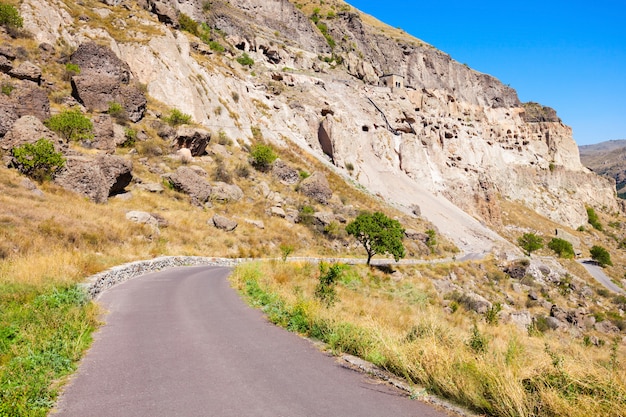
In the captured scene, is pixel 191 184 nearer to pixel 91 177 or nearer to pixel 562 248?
pixel 91 177

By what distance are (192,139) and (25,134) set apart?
16568 mm

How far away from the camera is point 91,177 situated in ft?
80.3

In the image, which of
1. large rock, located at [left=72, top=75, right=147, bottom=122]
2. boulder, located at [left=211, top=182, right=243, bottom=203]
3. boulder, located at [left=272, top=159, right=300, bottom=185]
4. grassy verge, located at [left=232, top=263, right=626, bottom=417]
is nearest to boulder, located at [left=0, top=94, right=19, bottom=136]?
large rock, located at [left=72, top=75, right=147, bottom=122]

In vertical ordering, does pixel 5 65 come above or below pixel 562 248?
above

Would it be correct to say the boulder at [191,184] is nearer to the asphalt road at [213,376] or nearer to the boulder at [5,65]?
the boulder at [5,65]

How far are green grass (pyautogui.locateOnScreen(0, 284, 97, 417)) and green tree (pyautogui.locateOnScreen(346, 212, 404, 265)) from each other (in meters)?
26.0

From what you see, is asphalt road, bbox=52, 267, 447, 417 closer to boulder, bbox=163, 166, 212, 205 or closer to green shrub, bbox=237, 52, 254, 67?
boulder, bbox=163, 166, 212, 205

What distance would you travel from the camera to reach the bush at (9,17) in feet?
119

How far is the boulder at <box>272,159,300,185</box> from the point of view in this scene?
4543cm

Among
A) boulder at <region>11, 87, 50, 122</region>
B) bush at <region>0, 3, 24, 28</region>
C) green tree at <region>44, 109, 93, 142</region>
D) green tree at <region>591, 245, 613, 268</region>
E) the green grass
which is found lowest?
green tree at <region>591, 245, 613, 268</region>

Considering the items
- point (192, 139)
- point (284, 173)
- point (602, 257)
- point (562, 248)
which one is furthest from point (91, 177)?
point (602, 257)

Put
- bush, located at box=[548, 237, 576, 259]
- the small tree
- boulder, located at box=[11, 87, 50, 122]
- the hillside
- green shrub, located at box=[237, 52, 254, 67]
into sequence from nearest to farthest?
the hillside
boulder, located at box=[11, 87, 50, 122]
the small tree
bush, located at box=[548, 237, 576, 259]
green shrub, located at box=[237, 52, 254, 67]

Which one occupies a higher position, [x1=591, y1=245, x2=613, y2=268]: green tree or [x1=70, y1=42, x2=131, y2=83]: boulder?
[x1=70, y1=42, x2=131, y2=83]: boulder

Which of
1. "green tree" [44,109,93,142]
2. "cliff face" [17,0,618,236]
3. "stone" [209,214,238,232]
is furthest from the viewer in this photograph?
"cliff face" [17,0,618,236]
